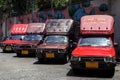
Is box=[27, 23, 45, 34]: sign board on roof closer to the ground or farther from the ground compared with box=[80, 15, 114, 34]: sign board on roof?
closer to the ground

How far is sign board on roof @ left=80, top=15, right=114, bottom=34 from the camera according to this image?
15.0 metres

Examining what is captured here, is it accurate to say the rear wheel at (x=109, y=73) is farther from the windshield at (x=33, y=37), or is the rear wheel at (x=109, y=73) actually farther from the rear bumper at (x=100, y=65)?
the windshield at (x=33, y=37)

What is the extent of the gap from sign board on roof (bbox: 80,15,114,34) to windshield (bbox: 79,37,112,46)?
599mm

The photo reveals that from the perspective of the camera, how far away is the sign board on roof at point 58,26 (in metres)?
18.6

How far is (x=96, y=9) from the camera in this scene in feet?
76.1

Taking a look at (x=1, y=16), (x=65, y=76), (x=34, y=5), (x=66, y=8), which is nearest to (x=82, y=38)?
(x=65, y=76)

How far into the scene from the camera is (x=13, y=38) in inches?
960

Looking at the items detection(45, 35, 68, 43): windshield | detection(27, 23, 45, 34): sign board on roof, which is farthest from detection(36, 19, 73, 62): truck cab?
detection(27, 23, 45, 34): sign board on roof

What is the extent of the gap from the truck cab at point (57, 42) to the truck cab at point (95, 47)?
71.4 inches

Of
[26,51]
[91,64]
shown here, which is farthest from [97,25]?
[26,51]

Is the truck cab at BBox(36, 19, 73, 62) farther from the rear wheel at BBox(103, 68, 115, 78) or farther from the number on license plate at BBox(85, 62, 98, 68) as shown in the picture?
the number on license plate at BBox(85, 62, 98, 68)

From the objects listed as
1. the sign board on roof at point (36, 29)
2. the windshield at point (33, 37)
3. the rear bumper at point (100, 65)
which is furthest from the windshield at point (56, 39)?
the rear bumper at point (100, 65)

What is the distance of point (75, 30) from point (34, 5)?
19.5m

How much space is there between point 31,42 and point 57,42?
2990 mm
